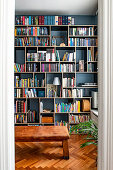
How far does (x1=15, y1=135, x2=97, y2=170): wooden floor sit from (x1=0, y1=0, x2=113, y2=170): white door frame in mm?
1274

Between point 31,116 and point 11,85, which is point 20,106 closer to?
point 31,116

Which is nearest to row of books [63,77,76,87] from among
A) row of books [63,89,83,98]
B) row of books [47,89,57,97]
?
row of books [63,89,83,98]

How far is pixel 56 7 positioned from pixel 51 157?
3.19 meters

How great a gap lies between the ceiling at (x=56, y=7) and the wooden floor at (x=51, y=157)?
3034mm

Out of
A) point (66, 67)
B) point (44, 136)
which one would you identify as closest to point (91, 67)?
point (66, 67)

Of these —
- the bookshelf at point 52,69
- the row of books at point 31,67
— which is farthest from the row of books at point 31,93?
the row of books at point 31,67

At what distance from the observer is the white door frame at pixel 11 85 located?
891 millimetres

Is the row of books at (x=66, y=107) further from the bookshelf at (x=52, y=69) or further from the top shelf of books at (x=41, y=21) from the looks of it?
the top shelf of books at (x=41, y=21)

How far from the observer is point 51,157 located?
2.35 metres
